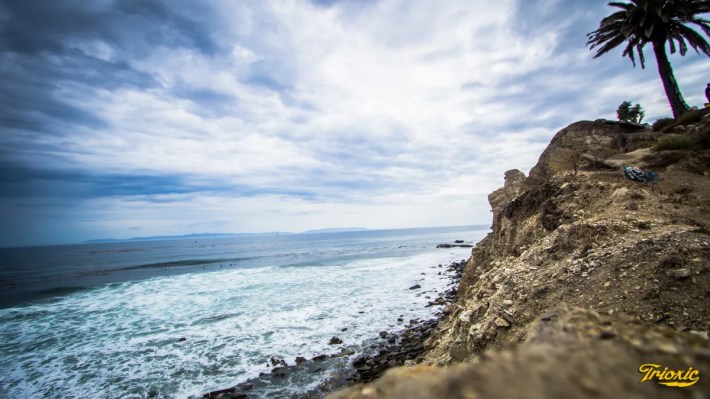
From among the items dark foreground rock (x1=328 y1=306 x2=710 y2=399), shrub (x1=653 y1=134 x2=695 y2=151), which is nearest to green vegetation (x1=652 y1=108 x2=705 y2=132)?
shrub (x1=653 y1=134 x2=695 y2=151)

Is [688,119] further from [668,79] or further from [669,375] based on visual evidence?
[669,375]

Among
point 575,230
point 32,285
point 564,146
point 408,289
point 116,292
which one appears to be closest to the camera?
point 575,230

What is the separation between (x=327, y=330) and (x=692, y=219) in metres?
15.8

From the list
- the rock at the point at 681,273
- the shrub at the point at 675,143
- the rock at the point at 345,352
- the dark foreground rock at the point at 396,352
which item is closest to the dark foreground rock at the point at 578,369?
the rock at the point at 681,273

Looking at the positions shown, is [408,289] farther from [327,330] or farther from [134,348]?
[134,348]

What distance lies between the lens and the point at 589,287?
7.01 meters

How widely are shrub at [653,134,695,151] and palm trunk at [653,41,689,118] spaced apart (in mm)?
12050

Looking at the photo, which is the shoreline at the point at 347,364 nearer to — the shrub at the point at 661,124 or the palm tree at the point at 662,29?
the shrub at the point at 661,124

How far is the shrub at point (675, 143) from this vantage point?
13516 millimetres

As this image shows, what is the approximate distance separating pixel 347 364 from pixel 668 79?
31012 millimetres

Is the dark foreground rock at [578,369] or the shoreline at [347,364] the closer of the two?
the dark foreground rock at [578,369]

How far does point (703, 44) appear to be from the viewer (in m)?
21.4

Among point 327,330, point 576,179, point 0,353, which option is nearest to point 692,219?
point 576,179

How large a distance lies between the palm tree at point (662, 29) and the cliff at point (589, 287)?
707 centimetres
